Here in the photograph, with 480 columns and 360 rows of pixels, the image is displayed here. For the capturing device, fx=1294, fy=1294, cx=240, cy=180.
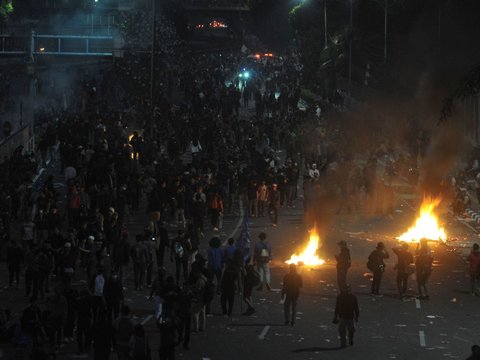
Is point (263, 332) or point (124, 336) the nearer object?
point (124, 336)

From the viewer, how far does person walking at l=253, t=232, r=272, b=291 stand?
1048 inches

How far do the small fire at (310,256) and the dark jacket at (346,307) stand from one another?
8.33m

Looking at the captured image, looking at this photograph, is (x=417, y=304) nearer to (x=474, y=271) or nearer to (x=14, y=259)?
(x=474, y=271)

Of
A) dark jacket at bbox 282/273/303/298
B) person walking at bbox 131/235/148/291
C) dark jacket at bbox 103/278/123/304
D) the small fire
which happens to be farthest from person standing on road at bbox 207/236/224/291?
the small fire

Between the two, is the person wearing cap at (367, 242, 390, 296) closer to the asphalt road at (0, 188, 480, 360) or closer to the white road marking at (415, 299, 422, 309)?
the asphalt road at (0, 188, 480, 360)

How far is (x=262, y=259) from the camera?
2666 centimetres

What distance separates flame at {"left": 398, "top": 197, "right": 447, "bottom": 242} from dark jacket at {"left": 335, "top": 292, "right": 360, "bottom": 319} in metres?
13.0

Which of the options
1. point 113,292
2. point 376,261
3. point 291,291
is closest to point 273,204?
point 376,261

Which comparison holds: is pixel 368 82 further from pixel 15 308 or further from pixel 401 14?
pixel 15 308

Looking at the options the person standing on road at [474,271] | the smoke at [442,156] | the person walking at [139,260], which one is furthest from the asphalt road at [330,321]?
the smoke at [442,156]

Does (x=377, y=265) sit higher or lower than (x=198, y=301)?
higher

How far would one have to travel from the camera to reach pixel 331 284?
2805 cm

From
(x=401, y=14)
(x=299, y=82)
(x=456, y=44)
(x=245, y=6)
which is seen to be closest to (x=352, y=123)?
(x=456, y=44)

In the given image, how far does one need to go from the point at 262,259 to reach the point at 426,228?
10.7m
